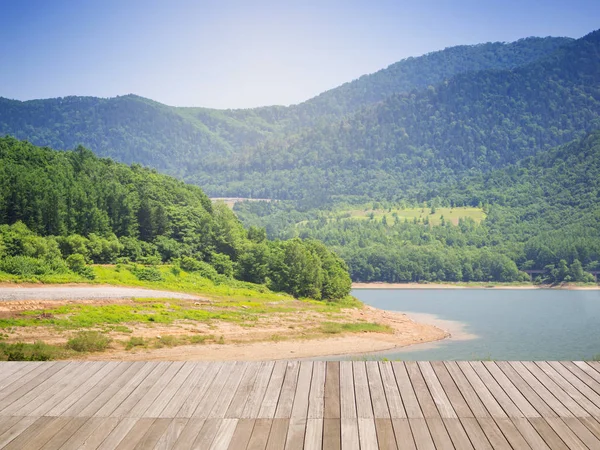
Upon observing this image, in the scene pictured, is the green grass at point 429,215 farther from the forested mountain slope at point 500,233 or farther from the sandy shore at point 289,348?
the sandy shore at point 289,348

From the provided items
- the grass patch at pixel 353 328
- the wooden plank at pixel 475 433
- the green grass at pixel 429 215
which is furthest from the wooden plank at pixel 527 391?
the green grass at pixel 429 215

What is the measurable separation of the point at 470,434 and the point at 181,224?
52643mm

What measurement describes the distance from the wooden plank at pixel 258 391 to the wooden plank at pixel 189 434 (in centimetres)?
53

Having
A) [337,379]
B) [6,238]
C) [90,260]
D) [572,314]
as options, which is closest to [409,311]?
[572,314]

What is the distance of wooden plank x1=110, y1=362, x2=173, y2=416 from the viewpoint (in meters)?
8.34

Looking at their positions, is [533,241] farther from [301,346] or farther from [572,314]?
[301,346]

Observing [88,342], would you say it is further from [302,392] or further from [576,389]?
[576,389]

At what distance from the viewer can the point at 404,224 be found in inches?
6516

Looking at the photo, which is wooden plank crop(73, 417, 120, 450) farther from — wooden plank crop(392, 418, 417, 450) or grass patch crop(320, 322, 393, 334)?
grass patch crop(320, 322, 393, 334)

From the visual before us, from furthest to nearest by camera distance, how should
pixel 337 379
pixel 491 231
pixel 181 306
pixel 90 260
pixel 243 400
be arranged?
pixel 491 231, pixel 90 260, pixel 181 306, pixel 337 379, pixel 243 400

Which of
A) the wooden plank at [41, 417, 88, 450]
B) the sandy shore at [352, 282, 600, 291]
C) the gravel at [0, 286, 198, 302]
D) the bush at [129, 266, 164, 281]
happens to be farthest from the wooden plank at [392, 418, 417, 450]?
the sandy shore at [352, 282, 600, 291]

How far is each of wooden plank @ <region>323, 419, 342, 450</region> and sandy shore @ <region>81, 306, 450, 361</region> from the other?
743 inches

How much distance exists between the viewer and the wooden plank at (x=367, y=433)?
7293 mm

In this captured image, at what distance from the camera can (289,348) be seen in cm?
3288
